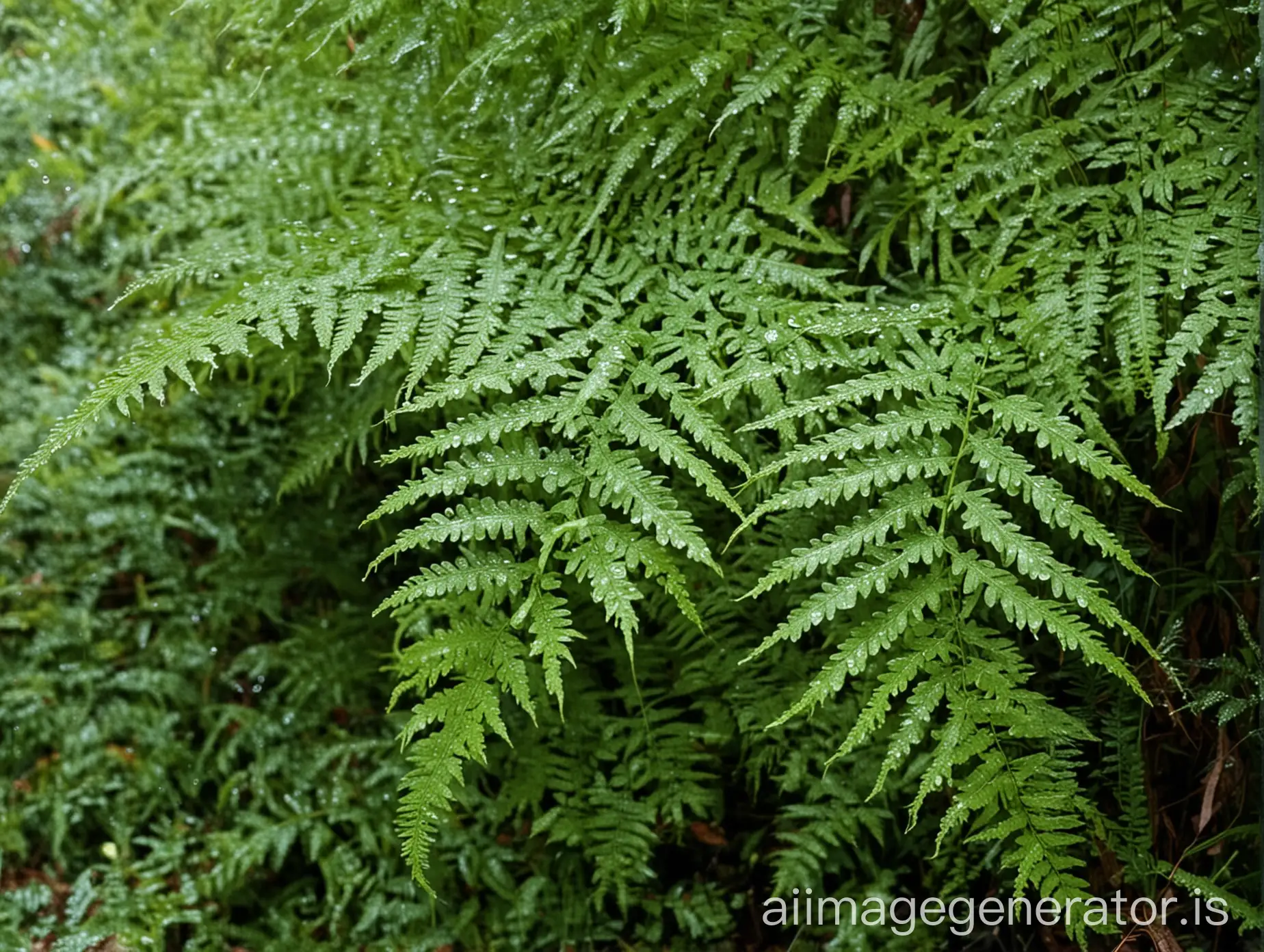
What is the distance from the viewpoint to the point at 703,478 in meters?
1.58

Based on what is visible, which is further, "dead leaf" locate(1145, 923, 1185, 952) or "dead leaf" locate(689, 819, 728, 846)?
"dead leaf" locate(689, 819, 728, 846)

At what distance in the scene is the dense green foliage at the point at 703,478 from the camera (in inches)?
62.6

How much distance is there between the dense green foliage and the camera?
62.6 inches

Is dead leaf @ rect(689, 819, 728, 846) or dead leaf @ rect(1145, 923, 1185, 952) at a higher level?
dead leaf @ rect(1145, 923, 1185, 952)

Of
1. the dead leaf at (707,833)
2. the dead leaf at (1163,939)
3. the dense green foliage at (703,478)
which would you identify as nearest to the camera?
the dense green foliage at (703,478)

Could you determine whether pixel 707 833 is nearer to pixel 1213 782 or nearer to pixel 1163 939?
pixel 1163 939

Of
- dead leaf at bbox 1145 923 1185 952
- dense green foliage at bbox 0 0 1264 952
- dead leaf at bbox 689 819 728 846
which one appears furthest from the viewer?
dead leaf at bbox 689 819 728 846

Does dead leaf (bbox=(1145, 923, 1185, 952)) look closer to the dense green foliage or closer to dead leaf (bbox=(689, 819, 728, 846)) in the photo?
the dense green foliage

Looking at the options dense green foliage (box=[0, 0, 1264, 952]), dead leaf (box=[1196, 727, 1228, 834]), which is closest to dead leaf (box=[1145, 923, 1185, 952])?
dense green foliage (box=[0, 0, 1264, 952])

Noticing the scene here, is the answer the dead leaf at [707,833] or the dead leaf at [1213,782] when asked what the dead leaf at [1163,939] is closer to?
the dead leaf at [1213,782]

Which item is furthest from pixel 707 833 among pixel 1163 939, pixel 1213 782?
pixel 1213 782

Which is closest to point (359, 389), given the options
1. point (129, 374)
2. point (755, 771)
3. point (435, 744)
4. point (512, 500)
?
point (129, 374)

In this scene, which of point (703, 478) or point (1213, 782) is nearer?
point (703, 478)

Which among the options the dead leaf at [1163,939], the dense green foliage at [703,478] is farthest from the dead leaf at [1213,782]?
the dead leaf at [1163,939]
